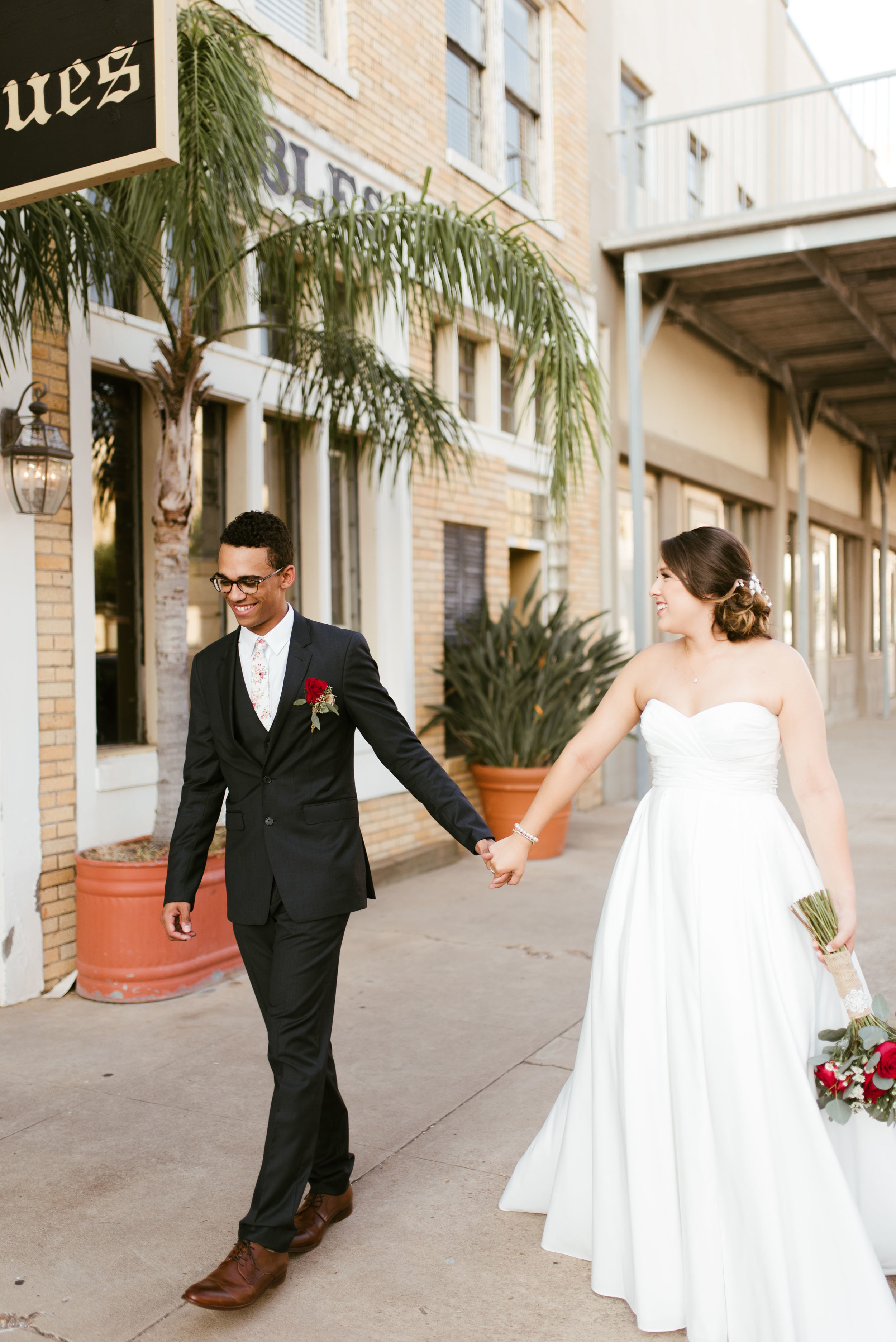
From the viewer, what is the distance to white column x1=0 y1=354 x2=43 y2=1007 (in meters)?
5.22

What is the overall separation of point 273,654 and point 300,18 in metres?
6.24

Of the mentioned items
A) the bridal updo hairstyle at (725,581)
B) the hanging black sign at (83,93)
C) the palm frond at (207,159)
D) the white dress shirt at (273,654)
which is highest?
the palm frond at (207,159)

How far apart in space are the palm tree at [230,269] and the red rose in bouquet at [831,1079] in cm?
357

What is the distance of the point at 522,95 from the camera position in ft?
33.6

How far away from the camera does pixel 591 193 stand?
1101 cm

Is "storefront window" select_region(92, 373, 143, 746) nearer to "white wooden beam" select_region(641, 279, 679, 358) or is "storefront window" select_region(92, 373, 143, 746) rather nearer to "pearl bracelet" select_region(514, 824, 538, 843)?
"pearl bracelet" select_region(514, 824, 538, 843)

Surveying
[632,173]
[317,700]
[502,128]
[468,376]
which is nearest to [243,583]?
[317,700]

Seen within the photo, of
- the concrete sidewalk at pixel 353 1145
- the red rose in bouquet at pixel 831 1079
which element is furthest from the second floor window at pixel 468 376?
the red rose in bouquet at pixel 831 1079

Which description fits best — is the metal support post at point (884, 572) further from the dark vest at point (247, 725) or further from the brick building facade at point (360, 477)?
the dark vest at point (247, 725)

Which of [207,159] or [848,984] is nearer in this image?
[848,984]

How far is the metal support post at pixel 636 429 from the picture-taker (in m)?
10.5

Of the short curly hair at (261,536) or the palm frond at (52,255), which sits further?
the palm frond at (52,255)

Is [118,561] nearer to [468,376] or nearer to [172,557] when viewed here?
[172,557]

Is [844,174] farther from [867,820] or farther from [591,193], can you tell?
[867,820]
